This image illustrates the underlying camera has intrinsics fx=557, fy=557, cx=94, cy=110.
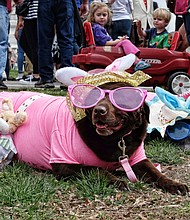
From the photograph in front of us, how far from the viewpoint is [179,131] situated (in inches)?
152

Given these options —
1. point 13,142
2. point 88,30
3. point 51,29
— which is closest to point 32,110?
point 13,142

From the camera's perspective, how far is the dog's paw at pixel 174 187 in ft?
8.68

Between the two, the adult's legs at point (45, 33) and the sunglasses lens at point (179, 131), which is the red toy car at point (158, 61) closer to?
the adult's legs at point (45, 33)

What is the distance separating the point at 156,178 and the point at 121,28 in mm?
5835

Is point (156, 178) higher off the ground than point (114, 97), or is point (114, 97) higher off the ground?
point (114, 97)

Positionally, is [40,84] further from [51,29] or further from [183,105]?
[183,105]

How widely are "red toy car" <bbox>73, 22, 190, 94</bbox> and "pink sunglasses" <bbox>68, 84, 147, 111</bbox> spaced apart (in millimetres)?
4242

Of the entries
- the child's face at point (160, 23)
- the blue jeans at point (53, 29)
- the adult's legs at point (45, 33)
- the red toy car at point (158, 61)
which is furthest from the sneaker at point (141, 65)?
the child's face at point (160, 23)

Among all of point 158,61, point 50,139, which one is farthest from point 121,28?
point 50,139

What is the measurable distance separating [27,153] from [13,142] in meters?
0.14

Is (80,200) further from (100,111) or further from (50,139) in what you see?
(50,139)

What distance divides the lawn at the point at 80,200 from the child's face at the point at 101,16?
480cm

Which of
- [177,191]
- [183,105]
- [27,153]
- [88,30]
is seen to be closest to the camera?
[177,191]

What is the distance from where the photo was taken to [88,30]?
7293 mm
